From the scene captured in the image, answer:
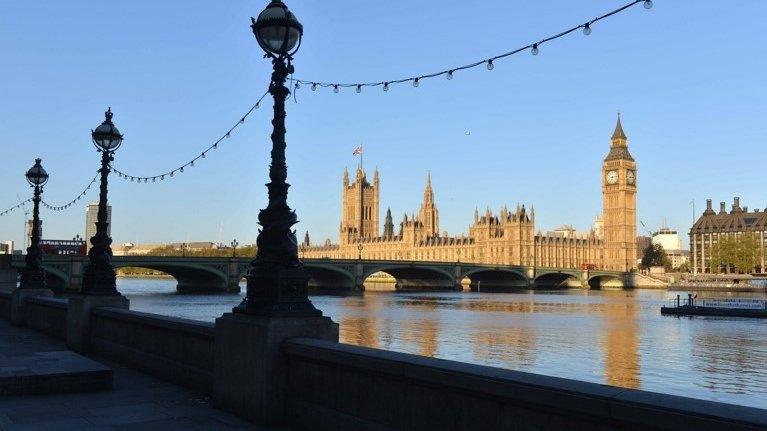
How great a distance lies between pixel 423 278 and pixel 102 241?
11793cm

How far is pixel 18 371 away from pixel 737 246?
573 ft

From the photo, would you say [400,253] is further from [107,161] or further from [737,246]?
[107,161]

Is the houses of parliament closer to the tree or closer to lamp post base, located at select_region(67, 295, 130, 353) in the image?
the tree

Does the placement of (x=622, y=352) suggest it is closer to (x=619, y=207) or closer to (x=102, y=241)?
(x=102, y=241)

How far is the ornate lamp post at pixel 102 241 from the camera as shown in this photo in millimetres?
14953

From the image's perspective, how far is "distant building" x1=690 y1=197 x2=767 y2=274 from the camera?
602ft

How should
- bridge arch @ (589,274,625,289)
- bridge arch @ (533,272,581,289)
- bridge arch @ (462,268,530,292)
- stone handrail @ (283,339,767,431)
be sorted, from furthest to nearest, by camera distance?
bridge arch @ (589,274,625,289)
bridge arch @ (533,272,581,289)
bridge arch @ (462,268,530,292)
stone handrail @ (283,339,767,431)

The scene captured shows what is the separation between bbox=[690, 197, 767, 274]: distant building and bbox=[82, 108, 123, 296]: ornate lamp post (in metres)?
187

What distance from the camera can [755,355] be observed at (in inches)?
1129

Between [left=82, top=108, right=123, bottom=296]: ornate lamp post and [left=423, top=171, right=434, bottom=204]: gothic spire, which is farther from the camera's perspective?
[left=423, top=171, right=434, bottom=204]: gothic spire

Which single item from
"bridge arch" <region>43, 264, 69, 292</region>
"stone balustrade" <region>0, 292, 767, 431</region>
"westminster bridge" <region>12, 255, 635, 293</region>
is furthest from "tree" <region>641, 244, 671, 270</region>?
"stone balustrade" <region>0, 292, 767, 431</region>

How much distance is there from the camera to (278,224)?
27.5ft

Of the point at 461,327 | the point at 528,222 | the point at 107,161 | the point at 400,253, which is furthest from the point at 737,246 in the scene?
the point at 107,161

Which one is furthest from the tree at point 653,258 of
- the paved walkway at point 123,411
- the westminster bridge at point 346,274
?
the paved walkway at point 123,411
